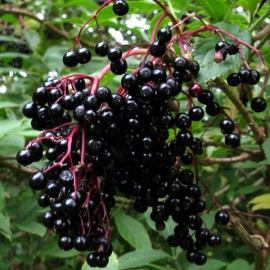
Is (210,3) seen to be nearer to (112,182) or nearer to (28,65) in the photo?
(112,182)

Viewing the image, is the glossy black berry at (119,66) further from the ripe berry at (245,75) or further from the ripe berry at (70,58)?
the ripe berry at (245,75)

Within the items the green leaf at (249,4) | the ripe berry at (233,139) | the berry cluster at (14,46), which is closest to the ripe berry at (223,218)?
the ripe berry at (233,139)

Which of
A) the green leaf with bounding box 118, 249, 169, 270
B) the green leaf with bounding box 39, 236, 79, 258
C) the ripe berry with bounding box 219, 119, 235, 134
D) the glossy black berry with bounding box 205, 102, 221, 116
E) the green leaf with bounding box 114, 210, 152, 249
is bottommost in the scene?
the green leaf with bounding box 39, 236, 79, 258

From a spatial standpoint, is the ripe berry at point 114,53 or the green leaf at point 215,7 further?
the green leaf at point 215,7

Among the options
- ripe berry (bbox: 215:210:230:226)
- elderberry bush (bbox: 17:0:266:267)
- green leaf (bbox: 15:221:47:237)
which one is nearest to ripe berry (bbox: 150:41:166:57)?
elderberry bush (bbox: 17:0:266:267)

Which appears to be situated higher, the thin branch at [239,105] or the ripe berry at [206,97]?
the ripe berry at [206,97]

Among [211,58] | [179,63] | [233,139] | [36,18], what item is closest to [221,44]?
[211,58]

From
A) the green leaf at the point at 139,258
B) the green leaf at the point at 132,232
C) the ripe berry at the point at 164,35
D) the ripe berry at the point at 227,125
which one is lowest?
the green leaf at the point at 132,232

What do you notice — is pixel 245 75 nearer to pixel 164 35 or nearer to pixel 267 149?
pixel 164 35

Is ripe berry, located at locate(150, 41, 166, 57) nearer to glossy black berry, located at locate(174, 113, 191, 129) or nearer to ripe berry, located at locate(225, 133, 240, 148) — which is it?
glossy black berry, located at locate(174, 113, 191, 129)
